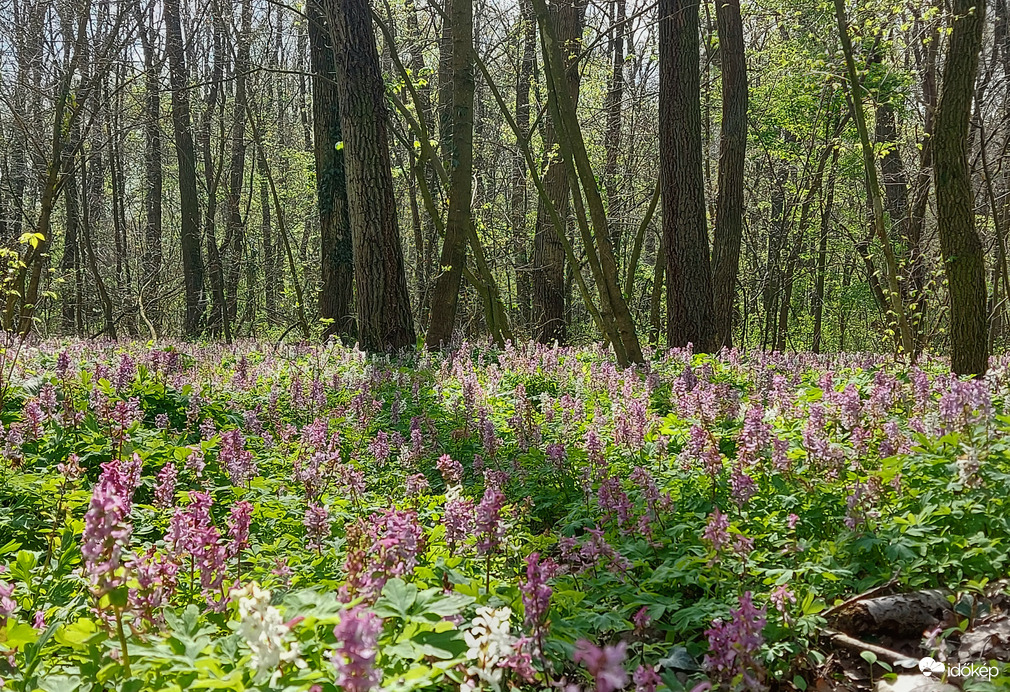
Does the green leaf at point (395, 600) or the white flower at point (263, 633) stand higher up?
the white flower at point (263, 633)

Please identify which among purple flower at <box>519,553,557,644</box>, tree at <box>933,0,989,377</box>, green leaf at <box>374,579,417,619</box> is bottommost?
purple flower at <box>519,553,557,644</box>

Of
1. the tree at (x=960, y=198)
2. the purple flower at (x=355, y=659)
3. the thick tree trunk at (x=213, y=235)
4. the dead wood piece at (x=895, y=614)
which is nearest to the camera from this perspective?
the purple flower at (x=355, y=659)

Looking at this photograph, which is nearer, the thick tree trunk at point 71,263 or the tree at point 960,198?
the tree at point 960,198

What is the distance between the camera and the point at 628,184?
19703mm

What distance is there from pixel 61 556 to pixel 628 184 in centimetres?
1827

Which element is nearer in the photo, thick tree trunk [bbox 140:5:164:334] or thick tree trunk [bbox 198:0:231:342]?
thick tree trunk [bbox 198:0:231:342]

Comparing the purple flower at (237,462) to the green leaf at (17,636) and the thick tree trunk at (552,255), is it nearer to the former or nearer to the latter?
the green leaf at (17,636)

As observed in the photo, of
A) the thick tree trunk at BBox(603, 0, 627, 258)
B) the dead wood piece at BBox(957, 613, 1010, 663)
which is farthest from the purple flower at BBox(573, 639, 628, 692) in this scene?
the thick tree trunk at BBox(603, 0, 627, 258)

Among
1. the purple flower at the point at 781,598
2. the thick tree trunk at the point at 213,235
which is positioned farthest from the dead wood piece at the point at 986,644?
the thick tree trunk at the point at 213,235

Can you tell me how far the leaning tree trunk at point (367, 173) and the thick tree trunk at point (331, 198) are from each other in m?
2.13

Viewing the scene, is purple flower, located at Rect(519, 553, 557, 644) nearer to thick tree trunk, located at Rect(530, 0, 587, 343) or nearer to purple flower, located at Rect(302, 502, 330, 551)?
Answer: purple flower, located at Rect(302, 502, 330, 551)

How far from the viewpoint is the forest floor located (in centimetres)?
181
